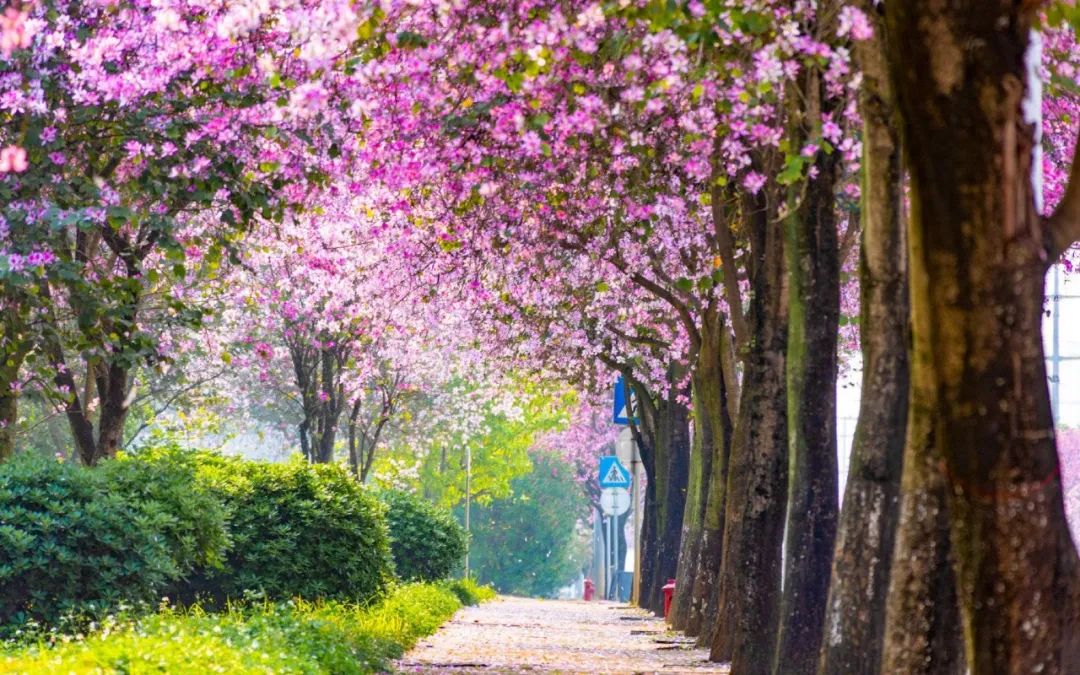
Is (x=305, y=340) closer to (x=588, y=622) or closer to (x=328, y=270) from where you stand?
(x=588, y=622)

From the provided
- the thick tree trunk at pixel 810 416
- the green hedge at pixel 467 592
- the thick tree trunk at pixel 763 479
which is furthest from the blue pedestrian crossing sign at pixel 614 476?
the thick tree trunk at pixel 810 416

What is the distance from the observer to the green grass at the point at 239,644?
1051cm

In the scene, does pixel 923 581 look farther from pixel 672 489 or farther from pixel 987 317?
pixel 672 489

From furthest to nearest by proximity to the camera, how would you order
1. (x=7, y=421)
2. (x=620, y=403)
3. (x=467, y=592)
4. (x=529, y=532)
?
(x=529, y=532)
(x=467, y=592)
(x=620, y=403)
(x=7, y=421)

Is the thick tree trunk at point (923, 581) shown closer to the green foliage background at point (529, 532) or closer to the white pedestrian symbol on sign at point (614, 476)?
the white pedestrian symbol on sign at point (614, 476)

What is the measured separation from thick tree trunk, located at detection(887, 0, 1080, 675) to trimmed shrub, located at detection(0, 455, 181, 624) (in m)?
8.66

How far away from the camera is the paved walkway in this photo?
16.9 m

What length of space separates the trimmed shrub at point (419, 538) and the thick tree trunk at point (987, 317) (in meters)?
26.1

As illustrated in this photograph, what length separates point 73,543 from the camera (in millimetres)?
13602

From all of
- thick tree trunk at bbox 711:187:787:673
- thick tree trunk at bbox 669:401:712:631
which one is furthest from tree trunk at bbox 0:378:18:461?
thick tree trunk at bbox 669:401:712:631

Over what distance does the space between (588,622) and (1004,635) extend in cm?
2376

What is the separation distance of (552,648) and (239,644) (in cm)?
804

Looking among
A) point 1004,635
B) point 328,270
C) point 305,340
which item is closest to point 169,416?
point 305,340

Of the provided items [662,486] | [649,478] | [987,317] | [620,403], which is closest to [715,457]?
[662,486]
